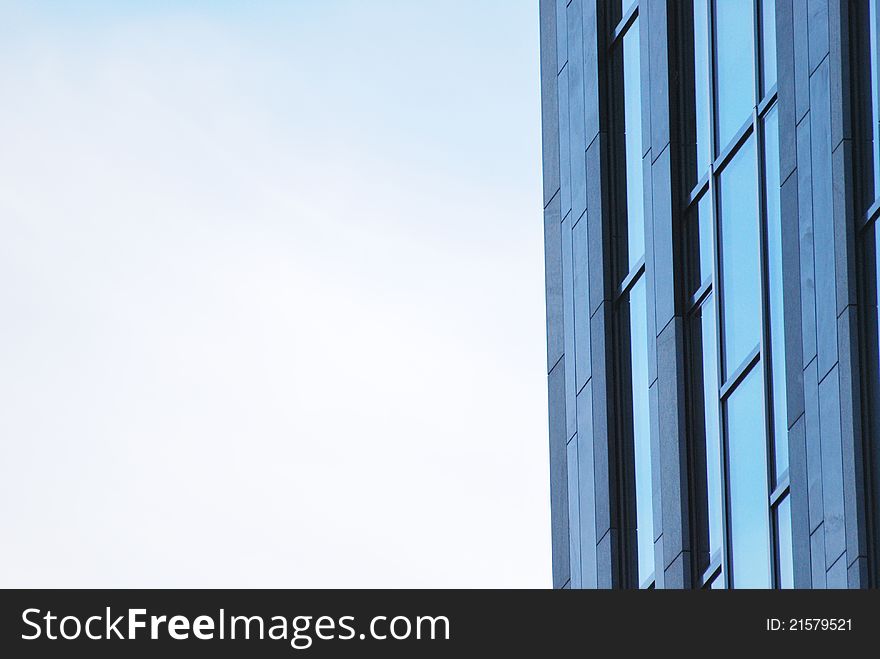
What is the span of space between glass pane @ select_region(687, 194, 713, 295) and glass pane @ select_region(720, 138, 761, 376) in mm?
522

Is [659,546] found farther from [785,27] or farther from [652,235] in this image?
[785,27]

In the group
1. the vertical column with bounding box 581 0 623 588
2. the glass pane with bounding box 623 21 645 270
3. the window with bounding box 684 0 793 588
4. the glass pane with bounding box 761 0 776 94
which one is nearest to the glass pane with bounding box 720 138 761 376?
the window with bounding box 684 0 793 588

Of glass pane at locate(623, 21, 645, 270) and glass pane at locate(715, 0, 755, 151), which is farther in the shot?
glass pane at locate(623, 21, 645, 270)

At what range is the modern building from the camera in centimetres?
2048

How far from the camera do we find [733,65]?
81.5ft

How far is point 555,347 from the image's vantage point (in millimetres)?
31656

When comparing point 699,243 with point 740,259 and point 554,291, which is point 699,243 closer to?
point 740,259

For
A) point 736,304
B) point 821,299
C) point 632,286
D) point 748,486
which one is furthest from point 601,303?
point 821,299

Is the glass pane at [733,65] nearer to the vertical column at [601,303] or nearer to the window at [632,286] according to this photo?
the window at [632,286]

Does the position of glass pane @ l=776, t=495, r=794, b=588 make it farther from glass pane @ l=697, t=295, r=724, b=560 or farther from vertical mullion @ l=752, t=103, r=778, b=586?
glass pane @ l=697, t=295, r=724, b=560

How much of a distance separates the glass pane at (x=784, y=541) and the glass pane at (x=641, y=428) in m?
4.71

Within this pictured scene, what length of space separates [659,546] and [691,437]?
1.68m

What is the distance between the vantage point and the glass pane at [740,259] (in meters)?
23.7

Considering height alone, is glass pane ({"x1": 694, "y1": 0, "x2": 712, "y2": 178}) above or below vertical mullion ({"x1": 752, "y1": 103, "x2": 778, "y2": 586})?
above
